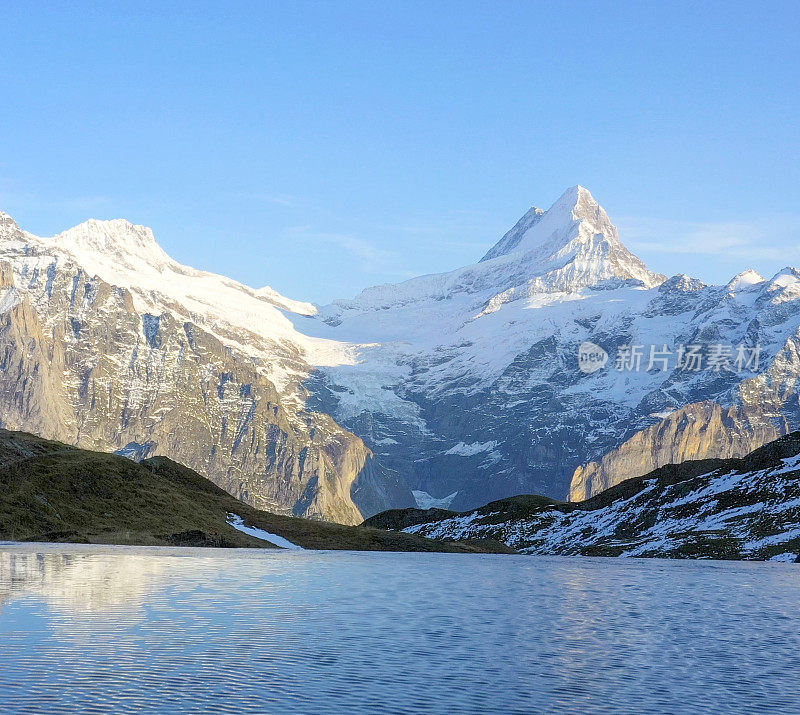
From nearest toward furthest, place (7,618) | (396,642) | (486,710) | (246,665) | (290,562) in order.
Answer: (486,710)
(246,665)
(396,642)
(7,618)
(290,562)

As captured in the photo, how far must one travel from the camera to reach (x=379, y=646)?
48406mm

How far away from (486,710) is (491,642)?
16.9m

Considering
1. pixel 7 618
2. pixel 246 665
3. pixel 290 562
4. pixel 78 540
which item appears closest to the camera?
pixel 246 665

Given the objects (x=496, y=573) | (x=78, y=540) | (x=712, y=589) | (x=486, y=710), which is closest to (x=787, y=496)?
(x=496, y=573)

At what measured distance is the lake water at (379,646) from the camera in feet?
119

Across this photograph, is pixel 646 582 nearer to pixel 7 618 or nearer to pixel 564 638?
pixel 564 638

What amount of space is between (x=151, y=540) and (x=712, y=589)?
348 feet

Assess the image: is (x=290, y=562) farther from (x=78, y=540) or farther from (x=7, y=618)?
(x=7, y=618)

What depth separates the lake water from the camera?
36.3m

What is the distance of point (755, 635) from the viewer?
184 feet

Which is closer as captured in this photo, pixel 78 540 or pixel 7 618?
pixel 7 618

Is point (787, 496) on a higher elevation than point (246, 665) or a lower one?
higher

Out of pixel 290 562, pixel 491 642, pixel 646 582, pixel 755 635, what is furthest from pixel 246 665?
pixel 290 562

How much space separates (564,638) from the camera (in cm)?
5350
